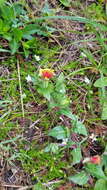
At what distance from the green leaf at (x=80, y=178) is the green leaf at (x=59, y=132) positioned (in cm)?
25

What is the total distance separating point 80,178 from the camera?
6.28 feet

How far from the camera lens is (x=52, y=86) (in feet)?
7.10

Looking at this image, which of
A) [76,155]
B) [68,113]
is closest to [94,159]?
[76,155]

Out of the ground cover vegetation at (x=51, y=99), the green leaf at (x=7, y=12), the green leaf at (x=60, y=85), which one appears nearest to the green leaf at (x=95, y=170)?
the ground cover vegetation at (x=51, y=99)

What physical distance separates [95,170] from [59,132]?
0.32 metres

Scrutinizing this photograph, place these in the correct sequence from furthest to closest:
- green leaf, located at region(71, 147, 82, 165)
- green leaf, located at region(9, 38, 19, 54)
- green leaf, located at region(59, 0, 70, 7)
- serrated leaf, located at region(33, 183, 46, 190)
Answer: green leaf, located at region(59, 0, 70, 7), green leaf, located at region(9, 38, 19, 54), green leaf, located at region(71, 147, 82, 165), serrated leaf, located at region(33, 183, 46, 190)

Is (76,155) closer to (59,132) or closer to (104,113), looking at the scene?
(59,132)

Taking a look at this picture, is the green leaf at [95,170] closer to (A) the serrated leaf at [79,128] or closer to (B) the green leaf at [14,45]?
(A) the serrated leaf at [79,128]

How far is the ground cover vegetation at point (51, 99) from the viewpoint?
6.31ft

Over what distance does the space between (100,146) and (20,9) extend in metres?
1.12

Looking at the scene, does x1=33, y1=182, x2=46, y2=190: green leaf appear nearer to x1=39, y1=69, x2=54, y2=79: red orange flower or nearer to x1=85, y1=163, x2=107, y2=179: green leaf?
x1=85, y1=163, x2=107, y2=179: green leaf

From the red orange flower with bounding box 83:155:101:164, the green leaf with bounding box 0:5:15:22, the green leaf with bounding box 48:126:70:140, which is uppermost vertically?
the green leaf with bounding box 0:5:15:22

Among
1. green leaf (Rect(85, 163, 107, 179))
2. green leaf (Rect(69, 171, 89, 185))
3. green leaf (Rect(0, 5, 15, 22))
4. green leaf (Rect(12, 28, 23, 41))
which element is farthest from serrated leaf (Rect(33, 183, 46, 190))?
green leaf (Rect(0, 5, 15, 22))

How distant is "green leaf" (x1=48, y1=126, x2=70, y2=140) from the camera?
201 cm
